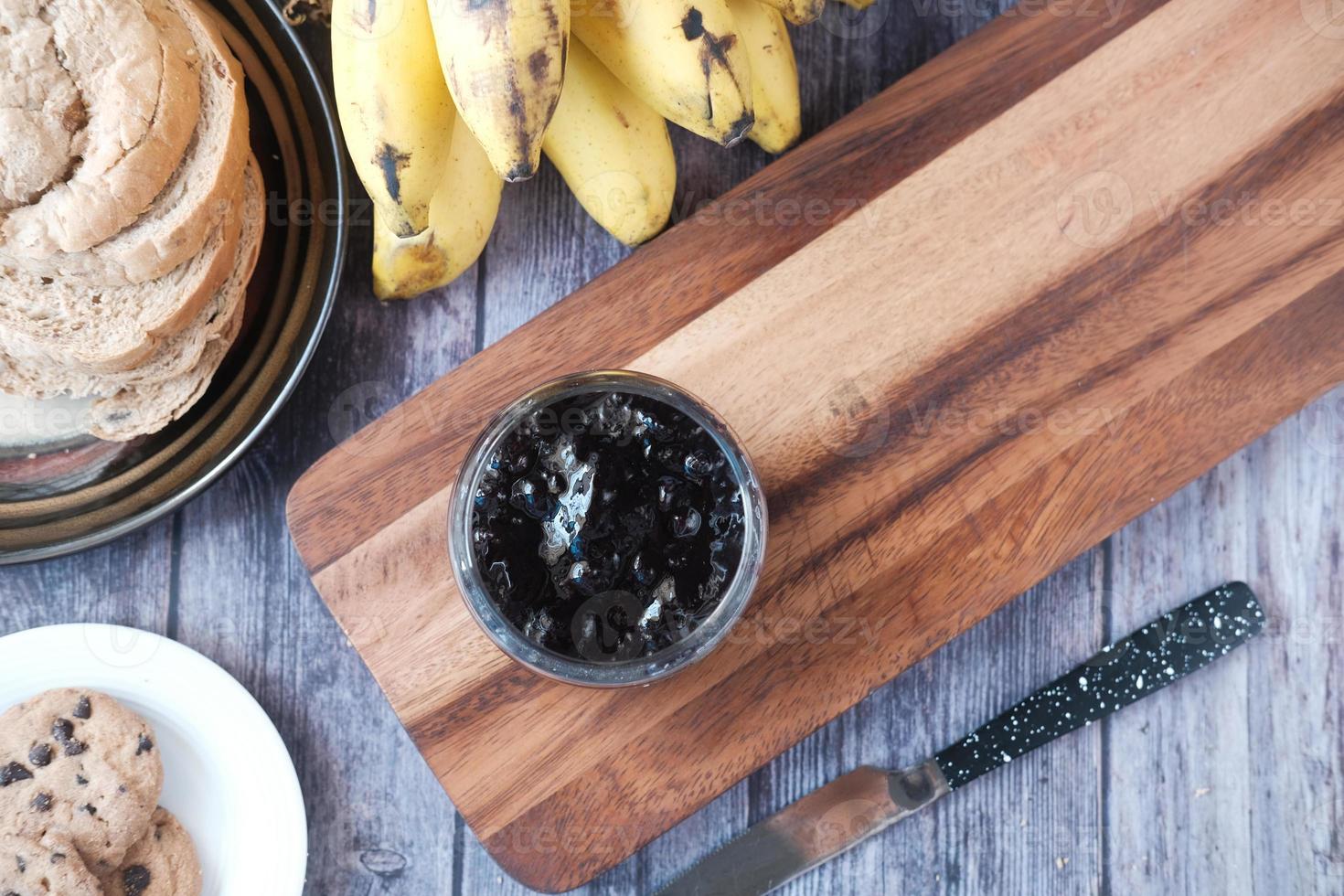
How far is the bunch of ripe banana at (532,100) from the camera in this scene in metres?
0.80

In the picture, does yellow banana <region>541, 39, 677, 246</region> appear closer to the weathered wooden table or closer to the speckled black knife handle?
the weathered wooden table

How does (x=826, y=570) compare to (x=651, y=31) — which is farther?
(x=826, y=570)

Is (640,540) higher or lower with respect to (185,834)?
higher

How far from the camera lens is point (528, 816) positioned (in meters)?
1.03

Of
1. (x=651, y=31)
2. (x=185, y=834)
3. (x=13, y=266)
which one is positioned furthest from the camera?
(x=185, y=834)

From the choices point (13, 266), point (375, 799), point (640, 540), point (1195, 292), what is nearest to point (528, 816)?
point (375, 799)

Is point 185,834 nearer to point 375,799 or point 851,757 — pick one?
point 375,799

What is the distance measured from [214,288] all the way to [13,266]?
0.17m

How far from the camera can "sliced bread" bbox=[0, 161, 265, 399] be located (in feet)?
3.39

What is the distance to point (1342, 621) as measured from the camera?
3.90ft

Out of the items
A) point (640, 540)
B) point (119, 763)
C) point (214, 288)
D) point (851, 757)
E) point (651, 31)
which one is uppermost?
point (651, 31)

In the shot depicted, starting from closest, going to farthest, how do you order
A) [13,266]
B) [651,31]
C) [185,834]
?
[651,31]
[13,266]
[185,834]

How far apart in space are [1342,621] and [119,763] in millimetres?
1344

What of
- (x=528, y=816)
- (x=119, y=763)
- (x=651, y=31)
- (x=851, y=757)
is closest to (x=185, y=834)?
(x=119, y=763)
